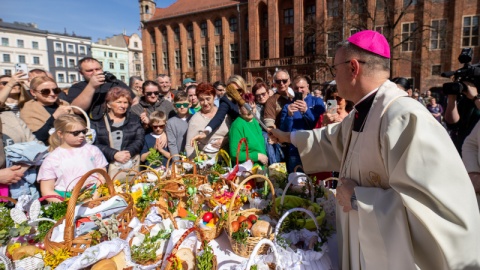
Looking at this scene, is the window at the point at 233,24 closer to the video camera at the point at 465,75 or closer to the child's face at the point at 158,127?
the child's face at the point at 158,127

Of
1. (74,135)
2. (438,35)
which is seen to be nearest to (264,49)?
(438,35)

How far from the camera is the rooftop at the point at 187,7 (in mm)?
32719

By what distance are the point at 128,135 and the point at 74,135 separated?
3.28ft

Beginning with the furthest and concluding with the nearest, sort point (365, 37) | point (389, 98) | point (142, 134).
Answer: point (142, 134)
point (365, 37)
point (389, 98)

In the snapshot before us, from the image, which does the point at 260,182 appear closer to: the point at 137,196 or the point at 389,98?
the point at 137,196

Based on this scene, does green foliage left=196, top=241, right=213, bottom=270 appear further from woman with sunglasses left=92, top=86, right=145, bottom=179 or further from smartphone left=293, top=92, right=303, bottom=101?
smartphone left=293, top=92, right=303, bottom=101

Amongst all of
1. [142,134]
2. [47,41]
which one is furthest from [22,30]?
[142,134]

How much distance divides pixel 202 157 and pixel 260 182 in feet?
2.85

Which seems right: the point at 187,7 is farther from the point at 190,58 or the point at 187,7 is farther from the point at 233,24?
the point at 233,24

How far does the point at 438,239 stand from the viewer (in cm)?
129

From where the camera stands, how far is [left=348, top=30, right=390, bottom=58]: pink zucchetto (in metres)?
1.62

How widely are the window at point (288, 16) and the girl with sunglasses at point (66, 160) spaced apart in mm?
29178

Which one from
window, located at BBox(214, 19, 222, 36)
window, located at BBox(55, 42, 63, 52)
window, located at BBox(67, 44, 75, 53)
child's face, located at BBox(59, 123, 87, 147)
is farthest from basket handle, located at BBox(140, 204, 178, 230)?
window, located at BBox(55, 42, 63, 52)

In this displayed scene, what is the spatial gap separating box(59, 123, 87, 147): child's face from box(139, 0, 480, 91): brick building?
67.6ft
